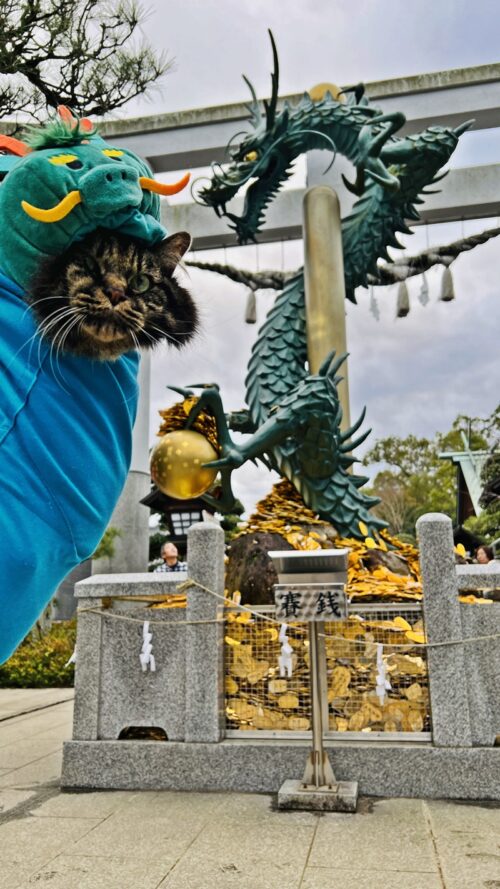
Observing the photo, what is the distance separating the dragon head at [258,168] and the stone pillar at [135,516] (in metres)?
6.24

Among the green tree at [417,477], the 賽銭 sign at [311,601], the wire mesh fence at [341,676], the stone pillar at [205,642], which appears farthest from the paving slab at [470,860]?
the green tree at [417,477]

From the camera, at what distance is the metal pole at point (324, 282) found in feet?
22.9

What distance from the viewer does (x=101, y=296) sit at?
117 centimetres

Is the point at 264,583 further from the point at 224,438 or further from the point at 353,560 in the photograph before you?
the point at 224,438

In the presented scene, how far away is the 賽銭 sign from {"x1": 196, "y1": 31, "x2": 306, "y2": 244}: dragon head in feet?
14.3

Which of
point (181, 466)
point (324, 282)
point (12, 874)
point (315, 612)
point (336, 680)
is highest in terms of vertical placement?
point (324, 282)

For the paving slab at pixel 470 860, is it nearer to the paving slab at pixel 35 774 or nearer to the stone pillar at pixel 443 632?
the stone pillar at pixel 443 632

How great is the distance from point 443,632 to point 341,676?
0.82m

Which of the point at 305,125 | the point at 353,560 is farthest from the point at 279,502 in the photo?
the point at 305,125

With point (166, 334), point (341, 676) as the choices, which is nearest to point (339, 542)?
point (341, 676)

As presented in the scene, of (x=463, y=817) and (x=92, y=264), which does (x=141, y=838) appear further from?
(x=92, y=264)

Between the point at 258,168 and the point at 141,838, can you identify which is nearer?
the point at 141,838

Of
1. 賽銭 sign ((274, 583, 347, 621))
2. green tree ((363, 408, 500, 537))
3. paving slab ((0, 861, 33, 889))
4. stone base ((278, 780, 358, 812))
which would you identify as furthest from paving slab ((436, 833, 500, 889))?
green tree ((363, 408, 500, 537))

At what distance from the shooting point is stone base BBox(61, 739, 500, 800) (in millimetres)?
4340
